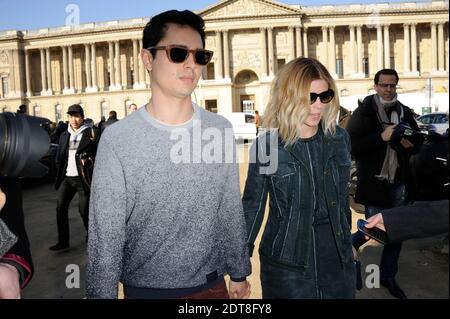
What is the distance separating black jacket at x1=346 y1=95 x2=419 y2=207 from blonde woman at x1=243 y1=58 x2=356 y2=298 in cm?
154

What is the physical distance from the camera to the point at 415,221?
1310mm

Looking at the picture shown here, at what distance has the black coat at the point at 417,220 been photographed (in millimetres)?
1191

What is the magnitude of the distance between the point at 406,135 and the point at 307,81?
4.63ft

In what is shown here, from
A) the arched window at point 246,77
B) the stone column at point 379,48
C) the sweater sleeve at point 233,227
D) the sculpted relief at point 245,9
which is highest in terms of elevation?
the sculpted relief at point 245,9

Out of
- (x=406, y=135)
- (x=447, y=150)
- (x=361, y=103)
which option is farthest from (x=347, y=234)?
(x=361, y=103)

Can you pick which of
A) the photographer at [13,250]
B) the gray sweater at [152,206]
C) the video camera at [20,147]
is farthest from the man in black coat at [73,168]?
the video camera at [20,147]

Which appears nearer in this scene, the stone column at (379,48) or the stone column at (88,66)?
the stone column at (379,48)

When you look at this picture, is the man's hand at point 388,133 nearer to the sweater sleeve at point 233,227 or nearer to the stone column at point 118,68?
the sweater sleeve at point 233,227

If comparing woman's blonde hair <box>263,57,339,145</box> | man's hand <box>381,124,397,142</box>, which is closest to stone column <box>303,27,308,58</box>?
man's hand <box>381,124,397,142</box>

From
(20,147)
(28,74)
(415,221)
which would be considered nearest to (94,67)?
(28,74)

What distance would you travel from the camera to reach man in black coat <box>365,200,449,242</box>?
46.9 inches

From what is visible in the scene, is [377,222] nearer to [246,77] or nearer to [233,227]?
[233,227]

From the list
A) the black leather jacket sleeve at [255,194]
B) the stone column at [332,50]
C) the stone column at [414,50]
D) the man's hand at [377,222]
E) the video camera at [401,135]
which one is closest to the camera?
the man's hand at [377,222]

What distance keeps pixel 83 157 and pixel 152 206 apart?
445 cm
